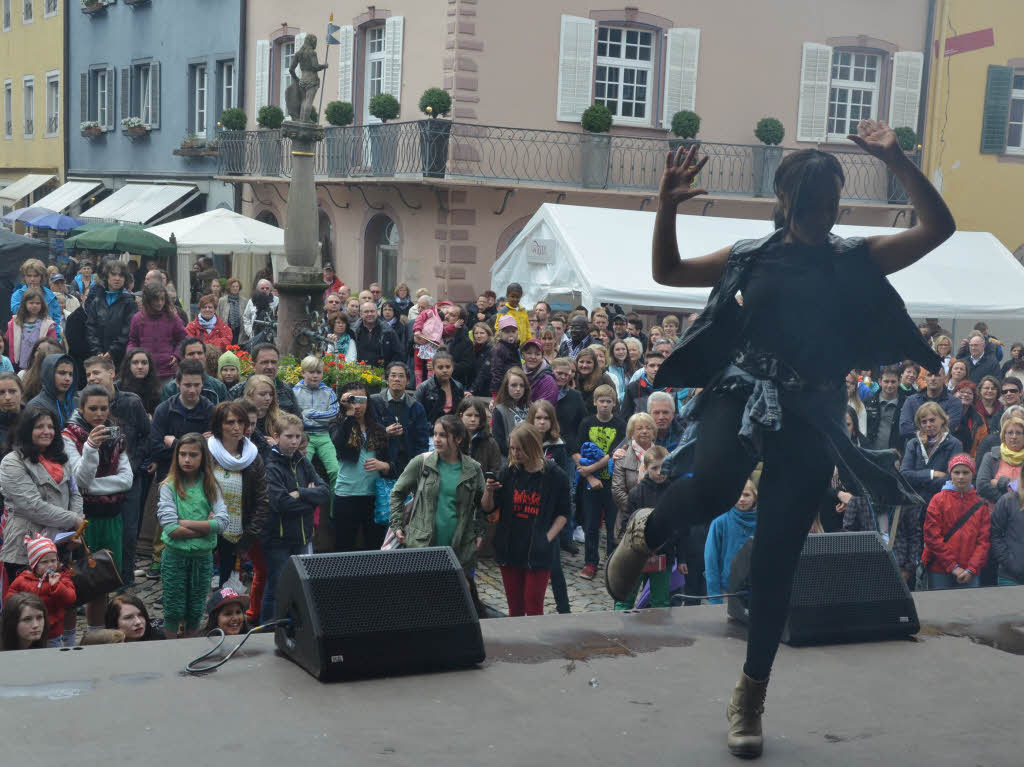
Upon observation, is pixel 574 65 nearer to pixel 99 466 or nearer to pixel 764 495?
pixel 99 466

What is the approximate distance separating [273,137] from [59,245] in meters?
6.27

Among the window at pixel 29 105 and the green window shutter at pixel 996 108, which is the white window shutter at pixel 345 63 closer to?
the green window shutter at pixel 996 108

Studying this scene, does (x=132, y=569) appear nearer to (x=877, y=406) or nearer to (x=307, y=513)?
(x=307, y=513)

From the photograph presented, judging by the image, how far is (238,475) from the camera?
7.84 metres

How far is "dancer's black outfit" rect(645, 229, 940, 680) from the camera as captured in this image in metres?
3.79

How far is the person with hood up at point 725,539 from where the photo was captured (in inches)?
291

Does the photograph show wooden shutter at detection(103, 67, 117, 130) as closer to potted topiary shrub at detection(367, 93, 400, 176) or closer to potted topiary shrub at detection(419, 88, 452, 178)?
potted topiary shrub at detection(367, 93, 400, 176)

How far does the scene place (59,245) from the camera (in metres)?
27.9


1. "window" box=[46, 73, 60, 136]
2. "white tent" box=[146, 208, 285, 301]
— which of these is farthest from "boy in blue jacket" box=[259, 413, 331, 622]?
"window" box=[46, 73, 60, 136]

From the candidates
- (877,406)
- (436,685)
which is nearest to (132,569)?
(436,685)

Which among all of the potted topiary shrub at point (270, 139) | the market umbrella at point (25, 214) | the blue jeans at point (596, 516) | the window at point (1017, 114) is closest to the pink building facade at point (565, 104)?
the potted topiary shrub at point (270, 139)

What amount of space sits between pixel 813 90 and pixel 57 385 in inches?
667

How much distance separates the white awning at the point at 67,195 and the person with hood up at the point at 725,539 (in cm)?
2770

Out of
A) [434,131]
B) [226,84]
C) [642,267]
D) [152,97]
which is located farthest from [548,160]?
[152,97]
